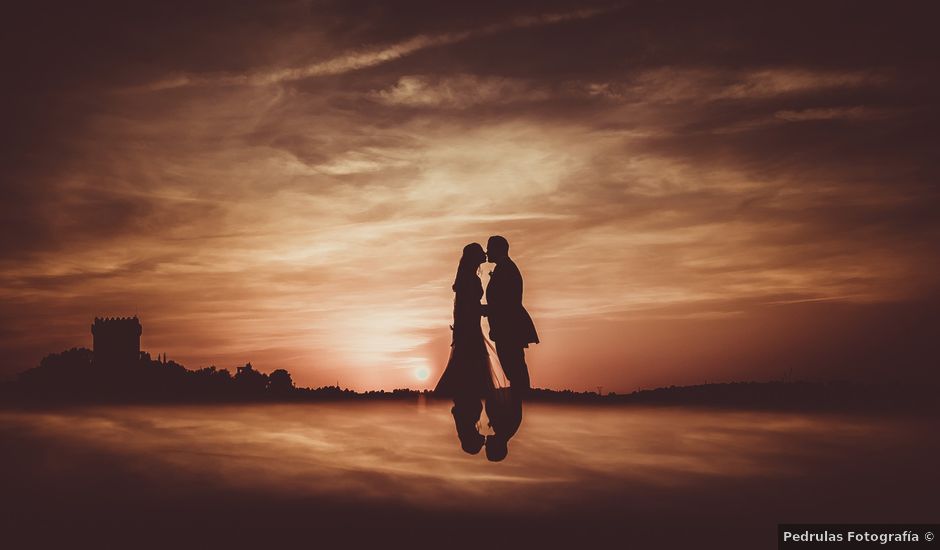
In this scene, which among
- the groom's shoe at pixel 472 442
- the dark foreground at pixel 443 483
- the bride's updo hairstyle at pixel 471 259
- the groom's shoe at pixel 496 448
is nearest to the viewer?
the dark foreground at pixel 443 483

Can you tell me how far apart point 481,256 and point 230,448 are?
7.18m

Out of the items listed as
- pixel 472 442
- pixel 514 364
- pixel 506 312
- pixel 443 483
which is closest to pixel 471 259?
pixel 506 312

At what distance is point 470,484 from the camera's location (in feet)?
31.7

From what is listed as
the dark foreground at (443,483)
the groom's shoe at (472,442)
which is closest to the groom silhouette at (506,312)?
the dark foreground at (443,483)

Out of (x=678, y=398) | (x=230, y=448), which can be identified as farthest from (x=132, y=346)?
(x=230, y=448)

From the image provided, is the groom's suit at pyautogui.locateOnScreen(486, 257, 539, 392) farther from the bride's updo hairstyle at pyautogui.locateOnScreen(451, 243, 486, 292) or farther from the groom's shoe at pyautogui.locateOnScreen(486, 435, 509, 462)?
the groom's shoe at pyautogui.locateOnScreen(486, 435, 509, 462)

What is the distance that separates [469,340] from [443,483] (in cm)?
792

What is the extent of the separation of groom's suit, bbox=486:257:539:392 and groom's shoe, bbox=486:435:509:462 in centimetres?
395

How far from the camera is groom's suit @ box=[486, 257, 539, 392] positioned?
58.1 feet

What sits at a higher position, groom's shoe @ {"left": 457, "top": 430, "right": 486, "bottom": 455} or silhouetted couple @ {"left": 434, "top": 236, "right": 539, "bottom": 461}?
silhouetted couple @ {"left": 434, "top": 236, "right": 539, "bottom": 461}

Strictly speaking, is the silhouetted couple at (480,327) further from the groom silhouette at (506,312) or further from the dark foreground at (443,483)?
the dark foreground at (443,483)

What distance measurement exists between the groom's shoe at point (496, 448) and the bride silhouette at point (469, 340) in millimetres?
3438

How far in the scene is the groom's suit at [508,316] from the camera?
17703 millimetres

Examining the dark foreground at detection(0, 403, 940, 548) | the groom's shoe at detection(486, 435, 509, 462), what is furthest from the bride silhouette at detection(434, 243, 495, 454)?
the groom's shoe at detection(486, 435, 509, 462)
